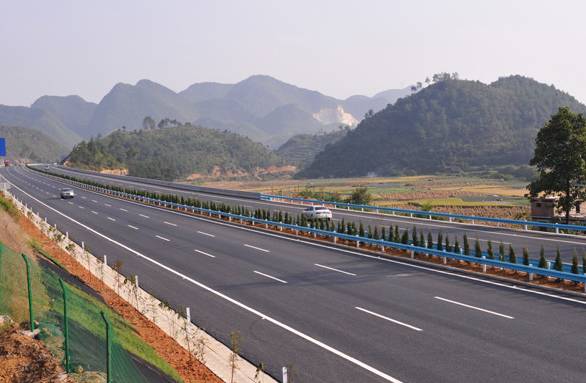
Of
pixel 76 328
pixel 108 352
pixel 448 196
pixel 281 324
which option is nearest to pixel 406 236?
pixel 281 324

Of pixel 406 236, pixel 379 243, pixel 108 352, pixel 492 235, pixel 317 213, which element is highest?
pixel 108 352

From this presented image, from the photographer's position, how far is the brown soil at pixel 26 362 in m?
8.71

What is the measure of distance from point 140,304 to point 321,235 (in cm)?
1633

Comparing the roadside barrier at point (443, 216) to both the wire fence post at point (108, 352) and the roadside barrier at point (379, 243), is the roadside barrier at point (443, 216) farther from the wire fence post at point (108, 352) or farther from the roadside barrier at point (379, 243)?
the wire fence post at point (108, 352)

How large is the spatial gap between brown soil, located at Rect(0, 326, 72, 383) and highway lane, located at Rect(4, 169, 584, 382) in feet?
15.2

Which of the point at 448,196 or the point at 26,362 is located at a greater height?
the point at 26,362

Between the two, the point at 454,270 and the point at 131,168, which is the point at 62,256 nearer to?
the point at 454,270

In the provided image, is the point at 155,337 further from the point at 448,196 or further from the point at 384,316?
the point at 448,196

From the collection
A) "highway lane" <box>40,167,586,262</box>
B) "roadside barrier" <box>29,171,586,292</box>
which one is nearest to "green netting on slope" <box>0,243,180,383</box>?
"roadside barrier" <box>29,171,586,292</box>

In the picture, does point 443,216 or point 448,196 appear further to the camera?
point 448,196

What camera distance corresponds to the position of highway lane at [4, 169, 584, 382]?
37.7 feet

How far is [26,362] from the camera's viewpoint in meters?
9.17

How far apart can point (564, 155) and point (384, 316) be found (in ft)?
84.4

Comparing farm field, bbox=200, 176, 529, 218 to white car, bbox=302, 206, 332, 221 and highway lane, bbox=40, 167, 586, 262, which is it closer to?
highway lane, bbox=40, 167, 586, 262
